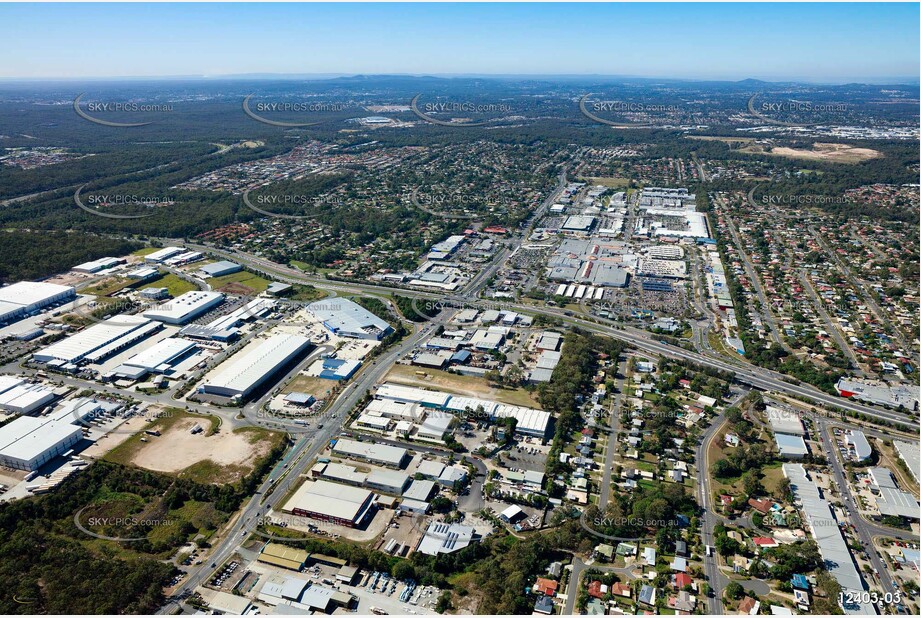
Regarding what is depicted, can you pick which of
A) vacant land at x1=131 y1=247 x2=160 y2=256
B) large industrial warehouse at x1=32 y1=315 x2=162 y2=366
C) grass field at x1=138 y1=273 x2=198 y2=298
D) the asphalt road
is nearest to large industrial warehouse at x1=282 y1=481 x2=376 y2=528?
the asphalt road

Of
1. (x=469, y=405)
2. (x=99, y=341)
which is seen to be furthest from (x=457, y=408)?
(x=99, y=341)

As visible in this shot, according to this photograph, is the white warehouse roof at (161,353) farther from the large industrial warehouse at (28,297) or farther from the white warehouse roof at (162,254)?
the white warehouse roof at (162,254)

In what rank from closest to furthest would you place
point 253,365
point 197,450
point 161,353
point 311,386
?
point 197,450, point 311,386, point 253,365, point 161,353

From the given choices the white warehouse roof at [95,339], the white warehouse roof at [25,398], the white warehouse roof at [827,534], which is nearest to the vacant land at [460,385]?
the white warehouse roof at [827,534]

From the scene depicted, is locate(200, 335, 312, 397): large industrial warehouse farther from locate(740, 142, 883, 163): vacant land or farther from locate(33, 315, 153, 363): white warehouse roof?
locate(740, 142, 883, 163): vacant land

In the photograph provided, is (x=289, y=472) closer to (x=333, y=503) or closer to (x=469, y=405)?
(x=333, y=503)

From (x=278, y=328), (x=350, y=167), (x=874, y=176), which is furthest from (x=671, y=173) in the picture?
(x=278, y=328)
